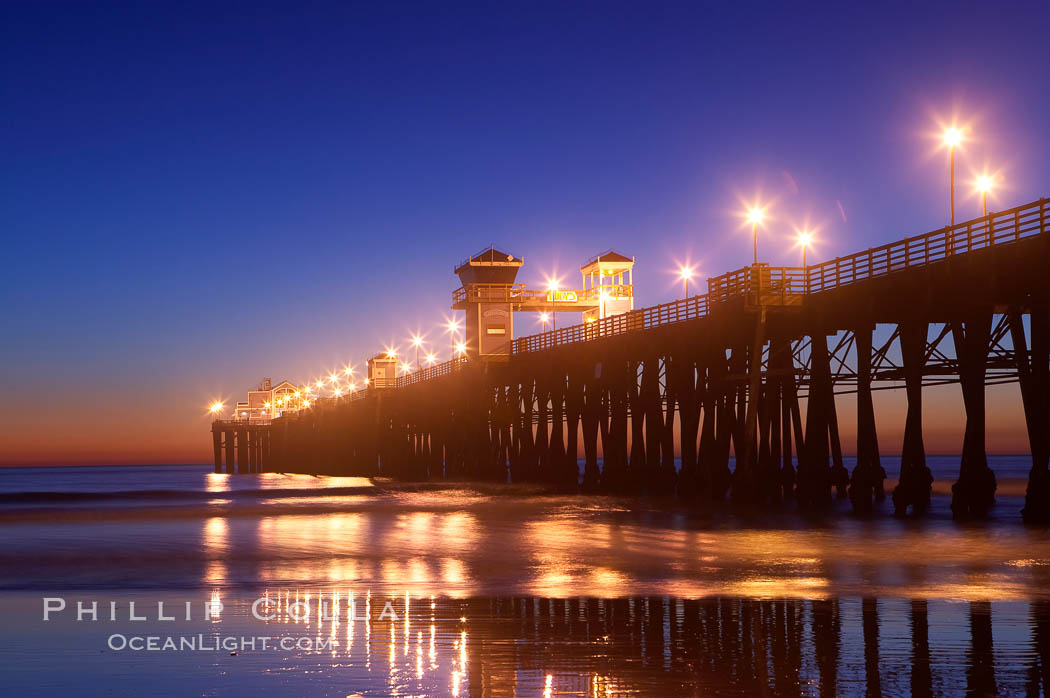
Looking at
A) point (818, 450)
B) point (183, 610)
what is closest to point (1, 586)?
point (183, 610)

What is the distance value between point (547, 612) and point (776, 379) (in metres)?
18.4

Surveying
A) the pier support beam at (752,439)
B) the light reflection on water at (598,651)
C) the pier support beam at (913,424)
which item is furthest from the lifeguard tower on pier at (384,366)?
the light reflection on water at (598,651)

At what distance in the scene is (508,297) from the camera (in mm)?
57844

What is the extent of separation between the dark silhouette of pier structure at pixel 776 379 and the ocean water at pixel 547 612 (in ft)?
8.75

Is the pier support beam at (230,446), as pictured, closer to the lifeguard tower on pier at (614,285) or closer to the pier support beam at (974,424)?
the lifeguard tower on pier at (614,285)

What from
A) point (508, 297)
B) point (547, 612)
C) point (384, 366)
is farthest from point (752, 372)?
point (384, 366)

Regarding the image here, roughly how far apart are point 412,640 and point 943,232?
16443mm

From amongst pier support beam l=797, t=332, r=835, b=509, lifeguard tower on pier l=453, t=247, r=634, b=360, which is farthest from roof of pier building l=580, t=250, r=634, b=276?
pier support beam l=797, t=332, r=835, b=509

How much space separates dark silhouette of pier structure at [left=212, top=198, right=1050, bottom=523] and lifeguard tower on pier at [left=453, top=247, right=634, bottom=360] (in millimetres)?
3144

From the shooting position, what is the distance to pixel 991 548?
17359 mm

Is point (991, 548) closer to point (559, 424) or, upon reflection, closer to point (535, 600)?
point (535, 600)

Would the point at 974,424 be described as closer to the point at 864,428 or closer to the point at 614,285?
A: the point at 864,428

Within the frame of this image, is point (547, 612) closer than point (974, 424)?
Yes

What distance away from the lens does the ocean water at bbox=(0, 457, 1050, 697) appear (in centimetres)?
766
